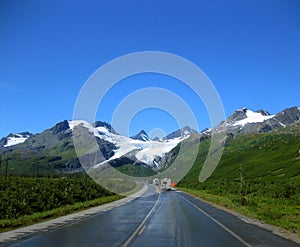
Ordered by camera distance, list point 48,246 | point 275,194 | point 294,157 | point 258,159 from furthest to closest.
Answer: point 258,159 < point 294,157 < point 275,194 < point 48,246

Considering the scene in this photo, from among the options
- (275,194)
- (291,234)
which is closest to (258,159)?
(275,194)

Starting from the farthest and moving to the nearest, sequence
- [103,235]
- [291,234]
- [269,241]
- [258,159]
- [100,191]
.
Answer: [258,159] → [100,191] → [291,234] → [103,235] → [269,241]

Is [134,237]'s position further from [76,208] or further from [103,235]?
[76,208]

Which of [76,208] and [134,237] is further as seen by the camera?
[76,208]

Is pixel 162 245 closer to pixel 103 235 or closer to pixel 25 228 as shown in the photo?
pixel 103 235

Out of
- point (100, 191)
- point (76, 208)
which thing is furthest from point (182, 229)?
point (100, 191)

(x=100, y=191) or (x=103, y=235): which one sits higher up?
(x=100, y=191)

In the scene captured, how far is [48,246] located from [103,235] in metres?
3.41

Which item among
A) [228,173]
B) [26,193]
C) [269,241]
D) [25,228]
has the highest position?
[228,173]

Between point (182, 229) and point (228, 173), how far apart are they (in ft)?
475

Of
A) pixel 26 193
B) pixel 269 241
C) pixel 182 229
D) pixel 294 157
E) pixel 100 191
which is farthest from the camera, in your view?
pixel 294 157

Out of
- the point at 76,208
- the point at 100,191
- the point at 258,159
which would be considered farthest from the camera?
the point at 258,159

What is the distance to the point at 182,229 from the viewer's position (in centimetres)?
1923

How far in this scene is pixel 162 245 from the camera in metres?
14.0
